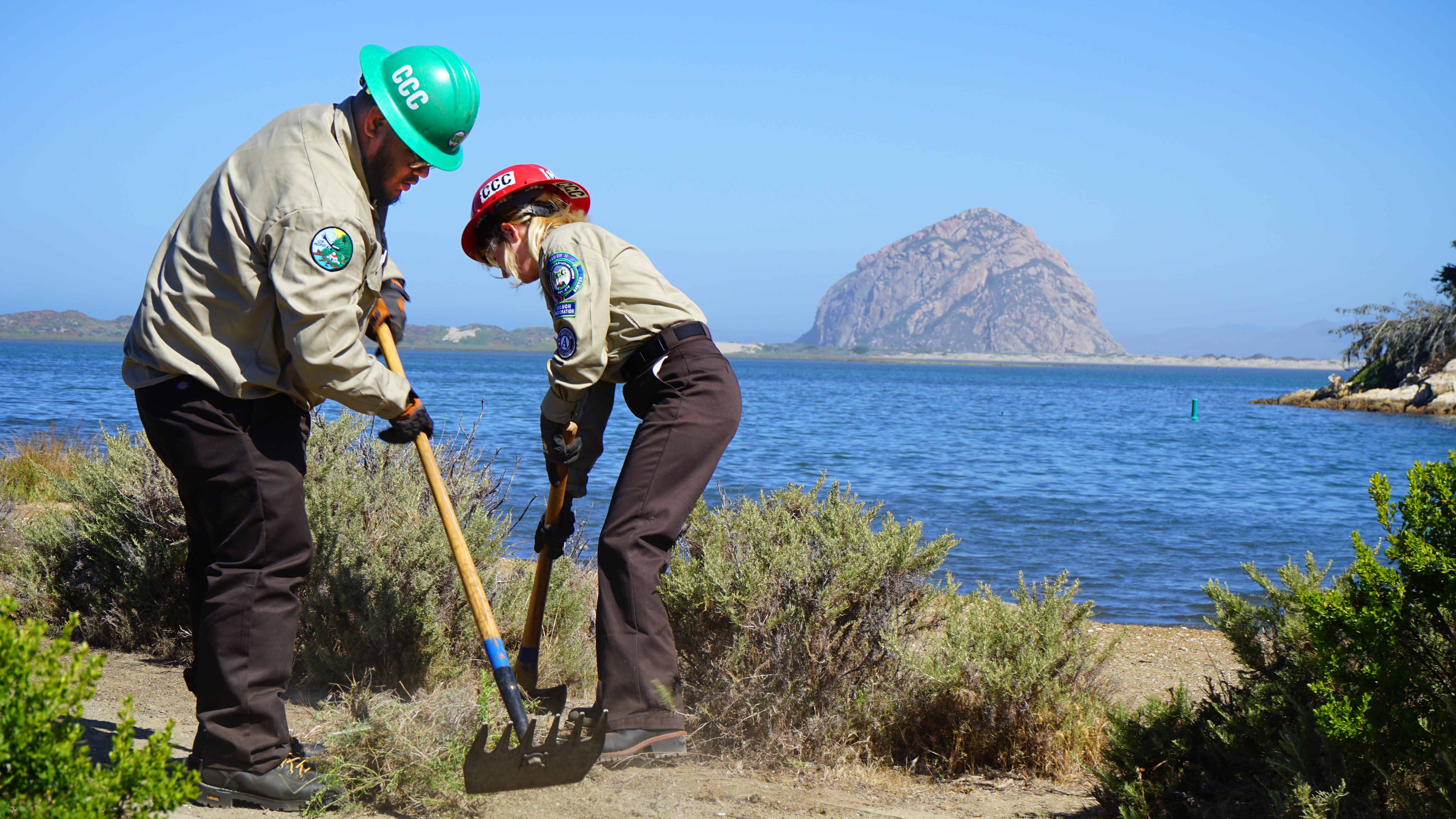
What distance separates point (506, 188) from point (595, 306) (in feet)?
1.97

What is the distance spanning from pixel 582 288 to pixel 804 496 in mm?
1756

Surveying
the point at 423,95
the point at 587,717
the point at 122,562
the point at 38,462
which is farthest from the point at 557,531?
the point at 38,462

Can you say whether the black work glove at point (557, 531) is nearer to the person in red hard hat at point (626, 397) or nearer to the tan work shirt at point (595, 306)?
the person in red hard hat at point (626, 397)

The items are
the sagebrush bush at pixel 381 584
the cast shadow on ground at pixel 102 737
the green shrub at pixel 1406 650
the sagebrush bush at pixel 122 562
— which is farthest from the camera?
the sagebrush bush at pixel 122 562

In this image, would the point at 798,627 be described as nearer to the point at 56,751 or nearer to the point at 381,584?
the point at 381,584

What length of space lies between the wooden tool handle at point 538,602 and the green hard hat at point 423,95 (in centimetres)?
110

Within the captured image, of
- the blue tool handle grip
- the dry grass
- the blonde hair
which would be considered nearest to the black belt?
the blonde hair

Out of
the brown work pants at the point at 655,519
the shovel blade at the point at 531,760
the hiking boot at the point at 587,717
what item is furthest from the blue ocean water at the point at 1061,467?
the shovel blade at the point at 531,760

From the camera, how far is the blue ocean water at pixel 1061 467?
11227mm

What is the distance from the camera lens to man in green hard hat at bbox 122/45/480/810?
9.36ft

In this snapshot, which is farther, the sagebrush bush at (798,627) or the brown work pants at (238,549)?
the sagebrush bush at (798,627)

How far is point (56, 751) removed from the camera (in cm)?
159

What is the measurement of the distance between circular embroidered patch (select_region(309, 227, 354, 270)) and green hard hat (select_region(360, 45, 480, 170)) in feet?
1.33

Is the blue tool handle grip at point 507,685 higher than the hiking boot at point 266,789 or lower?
higher
